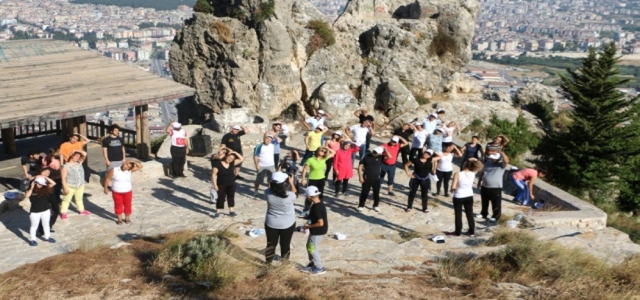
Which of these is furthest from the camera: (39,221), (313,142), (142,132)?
(142,132)

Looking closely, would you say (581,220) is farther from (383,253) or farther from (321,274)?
(321,274)

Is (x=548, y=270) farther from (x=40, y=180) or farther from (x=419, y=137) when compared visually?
(x=40, y=180)

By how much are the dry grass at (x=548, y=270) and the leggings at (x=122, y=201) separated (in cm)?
606

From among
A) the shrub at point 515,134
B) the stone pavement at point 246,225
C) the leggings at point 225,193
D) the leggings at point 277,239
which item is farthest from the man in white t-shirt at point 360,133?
the shrub at point 515,134

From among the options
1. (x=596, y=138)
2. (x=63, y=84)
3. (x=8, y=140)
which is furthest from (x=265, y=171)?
(x=596, y=138)

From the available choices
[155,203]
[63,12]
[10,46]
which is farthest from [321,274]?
[63,12]

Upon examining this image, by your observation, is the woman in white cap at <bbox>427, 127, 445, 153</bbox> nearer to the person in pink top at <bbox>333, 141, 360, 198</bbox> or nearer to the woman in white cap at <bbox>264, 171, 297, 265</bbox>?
the person in pink top at <bbox>333, 141, 360, 198</bbox>

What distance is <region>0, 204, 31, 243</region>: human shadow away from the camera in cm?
1142

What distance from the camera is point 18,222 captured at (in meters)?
12.0

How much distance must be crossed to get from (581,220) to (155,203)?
29.7ft

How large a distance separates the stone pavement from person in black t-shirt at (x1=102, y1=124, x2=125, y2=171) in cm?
85

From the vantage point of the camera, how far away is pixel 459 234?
37.3 ft

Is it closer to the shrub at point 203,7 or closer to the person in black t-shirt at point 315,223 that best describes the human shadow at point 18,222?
the person in black t-shirt at point 315,223

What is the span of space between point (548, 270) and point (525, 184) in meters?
4.80
